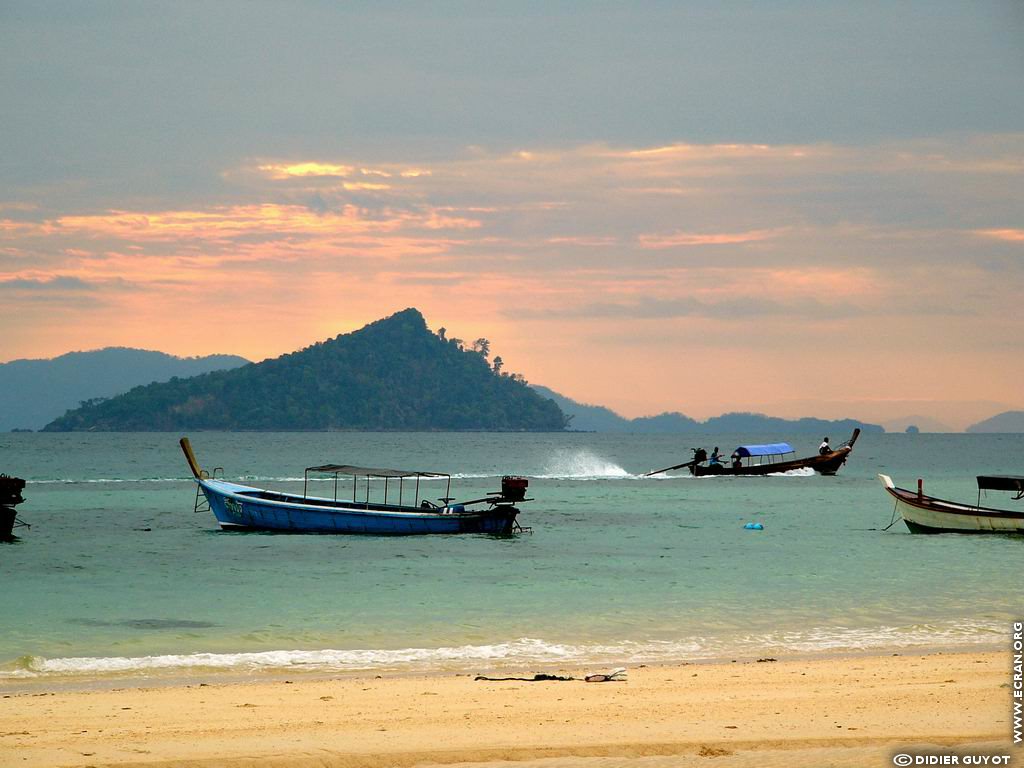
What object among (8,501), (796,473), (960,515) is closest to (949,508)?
(960,515)

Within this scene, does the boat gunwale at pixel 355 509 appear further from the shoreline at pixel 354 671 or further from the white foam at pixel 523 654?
the shoreline at pixel 354 671

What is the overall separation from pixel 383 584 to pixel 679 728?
56.9 ft

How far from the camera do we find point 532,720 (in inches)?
470

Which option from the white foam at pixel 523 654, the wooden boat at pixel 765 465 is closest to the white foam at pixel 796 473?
the wooden boat at pixel 765 465

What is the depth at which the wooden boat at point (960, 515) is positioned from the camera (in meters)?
36.5

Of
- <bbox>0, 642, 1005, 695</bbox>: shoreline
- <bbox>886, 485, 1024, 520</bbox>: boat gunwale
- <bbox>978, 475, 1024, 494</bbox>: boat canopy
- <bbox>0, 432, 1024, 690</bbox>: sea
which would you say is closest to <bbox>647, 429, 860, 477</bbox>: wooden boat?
<bbox>0, 432, 1024, 690</bbox>: sea

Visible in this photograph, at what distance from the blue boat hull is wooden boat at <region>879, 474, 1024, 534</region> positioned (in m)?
13.9

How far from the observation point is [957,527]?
123 ft

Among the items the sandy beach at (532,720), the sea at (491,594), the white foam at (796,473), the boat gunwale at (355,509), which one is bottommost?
the sea at (491,594)

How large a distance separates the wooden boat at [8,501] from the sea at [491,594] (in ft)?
4.09

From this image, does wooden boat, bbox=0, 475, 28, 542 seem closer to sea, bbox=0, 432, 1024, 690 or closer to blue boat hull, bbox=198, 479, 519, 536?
sea, bbox=0, 432, 1024, 690

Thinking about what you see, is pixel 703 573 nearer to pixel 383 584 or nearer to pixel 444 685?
pixel 383 584

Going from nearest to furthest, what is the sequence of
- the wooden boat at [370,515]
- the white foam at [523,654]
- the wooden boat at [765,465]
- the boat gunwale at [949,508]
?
the white foam at [523,654]
the boat gunwale at [949,508]
the wooden boat at [370,515]
the wooden boat at [765,465]

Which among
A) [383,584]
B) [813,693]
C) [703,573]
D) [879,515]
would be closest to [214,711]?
[813,693]
